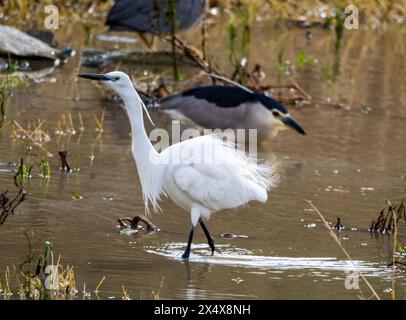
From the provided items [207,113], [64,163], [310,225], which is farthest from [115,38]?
[310,225]

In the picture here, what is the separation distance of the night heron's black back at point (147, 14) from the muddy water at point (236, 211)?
1.19 m

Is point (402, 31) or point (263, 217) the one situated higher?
point (402, 31)

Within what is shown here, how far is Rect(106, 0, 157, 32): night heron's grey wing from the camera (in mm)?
15102

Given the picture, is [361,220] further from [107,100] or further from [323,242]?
[107,100]

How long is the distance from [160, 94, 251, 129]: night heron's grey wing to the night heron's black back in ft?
10.1

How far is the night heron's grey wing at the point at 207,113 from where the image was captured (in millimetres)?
11672

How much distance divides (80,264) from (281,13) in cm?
1413

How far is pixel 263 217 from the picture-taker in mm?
8352

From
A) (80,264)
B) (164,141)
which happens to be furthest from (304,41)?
(80,264)

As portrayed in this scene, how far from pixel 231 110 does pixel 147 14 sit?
13.2 feet

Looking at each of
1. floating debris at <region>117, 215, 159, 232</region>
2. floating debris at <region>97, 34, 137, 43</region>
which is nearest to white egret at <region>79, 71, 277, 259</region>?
floating debris at <region>117, 215, 159, 232</region>

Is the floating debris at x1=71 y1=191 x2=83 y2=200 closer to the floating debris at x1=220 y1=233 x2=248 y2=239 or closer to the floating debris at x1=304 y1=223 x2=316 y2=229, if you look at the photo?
the floating debris at x1=220 y1=233 x2=248 y2=239
